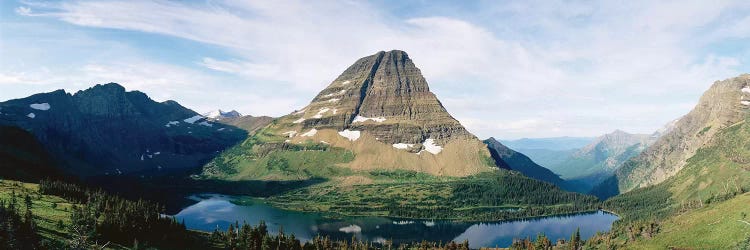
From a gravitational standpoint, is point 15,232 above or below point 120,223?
above

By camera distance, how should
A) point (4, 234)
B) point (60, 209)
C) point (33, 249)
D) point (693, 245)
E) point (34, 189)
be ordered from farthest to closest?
point (34, 189) → point (693, 245) → point (60, 209) → point (33, 249) → point (4, 234)

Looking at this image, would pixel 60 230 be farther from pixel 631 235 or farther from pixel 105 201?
pixel 631 235

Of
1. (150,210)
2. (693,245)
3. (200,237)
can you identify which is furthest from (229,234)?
(693,245)

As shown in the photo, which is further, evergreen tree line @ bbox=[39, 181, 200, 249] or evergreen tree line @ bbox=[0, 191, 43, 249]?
evergreen tree line @ bbox=[39, 181, 200, 249]

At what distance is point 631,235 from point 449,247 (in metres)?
70.1

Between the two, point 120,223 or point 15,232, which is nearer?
point 15,232

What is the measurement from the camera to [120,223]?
129250 millimetres

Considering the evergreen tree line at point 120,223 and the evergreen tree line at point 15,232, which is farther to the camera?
the evergreen tree line at point 120,223

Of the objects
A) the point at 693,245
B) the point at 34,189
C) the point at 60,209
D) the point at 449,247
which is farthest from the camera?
the point at 449,247

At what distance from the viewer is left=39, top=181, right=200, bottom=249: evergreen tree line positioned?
120688 mm

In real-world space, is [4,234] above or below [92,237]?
above

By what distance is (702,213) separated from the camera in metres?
182

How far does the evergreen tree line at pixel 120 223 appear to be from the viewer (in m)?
121

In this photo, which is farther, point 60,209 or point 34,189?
point 34,189
